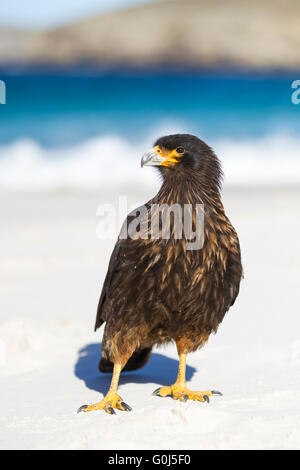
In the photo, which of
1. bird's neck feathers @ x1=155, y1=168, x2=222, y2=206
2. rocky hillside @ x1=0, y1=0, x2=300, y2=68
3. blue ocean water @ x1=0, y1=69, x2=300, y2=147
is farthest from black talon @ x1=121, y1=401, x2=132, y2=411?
rocky hillside @ x1=0, y1=0, x2=300, y2=68

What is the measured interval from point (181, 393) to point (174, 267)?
92cm

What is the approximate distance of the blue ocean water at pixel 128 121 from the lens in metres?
19.5

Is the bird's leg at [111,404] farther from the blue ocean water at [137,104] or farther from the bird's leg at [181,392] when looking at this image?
the blue ocean water at [137,104]

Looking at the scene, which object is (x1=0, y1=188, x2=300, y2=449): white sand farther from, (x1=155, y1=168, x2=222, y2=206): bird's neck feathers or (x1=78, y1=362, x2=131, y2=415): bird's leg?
(x1=155, y1=168, x2=222, y2=206): bird's neck feathers

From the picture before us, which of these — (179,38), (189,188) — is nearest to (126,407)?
(189,188)

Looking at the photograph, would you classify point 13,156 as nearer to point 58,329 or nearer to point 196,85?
point 196,85

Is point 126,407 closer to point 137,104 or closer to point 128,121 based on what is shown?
point 128,121

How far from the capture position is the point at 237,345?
5.28 metres

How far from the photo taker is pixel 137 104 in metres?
26.9

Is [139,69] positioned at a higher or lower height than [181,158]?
higher

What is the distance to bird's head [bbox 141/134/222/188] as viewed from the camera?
4020mm

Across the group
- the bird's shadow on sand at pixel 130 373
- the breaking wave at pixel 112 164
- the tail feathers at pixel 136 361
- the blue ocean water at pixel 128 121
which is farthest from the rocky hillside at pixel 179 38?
the tail feathers at pixel 136 361

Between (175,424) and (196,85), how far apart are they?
89.5 feet

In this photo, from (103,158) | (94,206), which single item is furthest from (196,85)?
(94,206)
